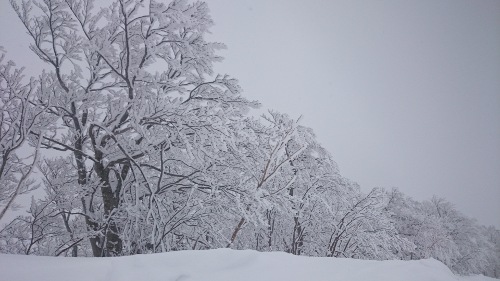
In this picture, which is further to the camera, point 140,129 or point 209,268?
point 140,129

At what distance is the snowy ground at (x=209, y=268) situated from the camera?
1.75m

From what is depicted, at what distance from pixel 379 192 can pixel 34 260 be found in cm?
763

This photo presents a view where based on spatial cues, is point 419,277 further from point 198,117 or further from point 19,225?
point 19,225

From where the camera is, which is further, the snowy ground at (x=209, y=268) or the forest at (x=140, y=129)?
the forest at (x=140, y=129)

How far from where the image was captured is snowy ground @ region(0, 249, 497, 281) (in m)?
1.75

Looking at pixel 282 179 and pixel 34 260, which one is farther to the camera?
pixel 282 179

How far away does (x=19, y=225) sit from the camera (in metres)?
5.85

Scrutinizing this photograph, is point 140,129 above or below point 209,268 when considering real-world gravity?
above

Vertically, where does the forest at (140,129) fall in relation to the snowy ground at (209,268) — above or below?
above

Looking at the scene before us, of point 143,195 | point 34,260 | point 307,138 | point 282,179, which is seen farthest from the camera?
point 282,179

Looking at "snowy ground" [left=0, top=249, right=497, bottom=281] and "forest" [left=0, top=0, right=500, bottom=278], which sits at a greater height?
"forest" [left=0, top=0, right=500, bottom=278]

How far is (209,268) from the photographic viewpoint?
1901 mm

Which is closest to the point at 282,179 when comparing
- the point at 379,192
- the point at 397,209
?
the point at 379,192

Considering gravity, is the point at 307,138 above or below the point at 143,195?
above
